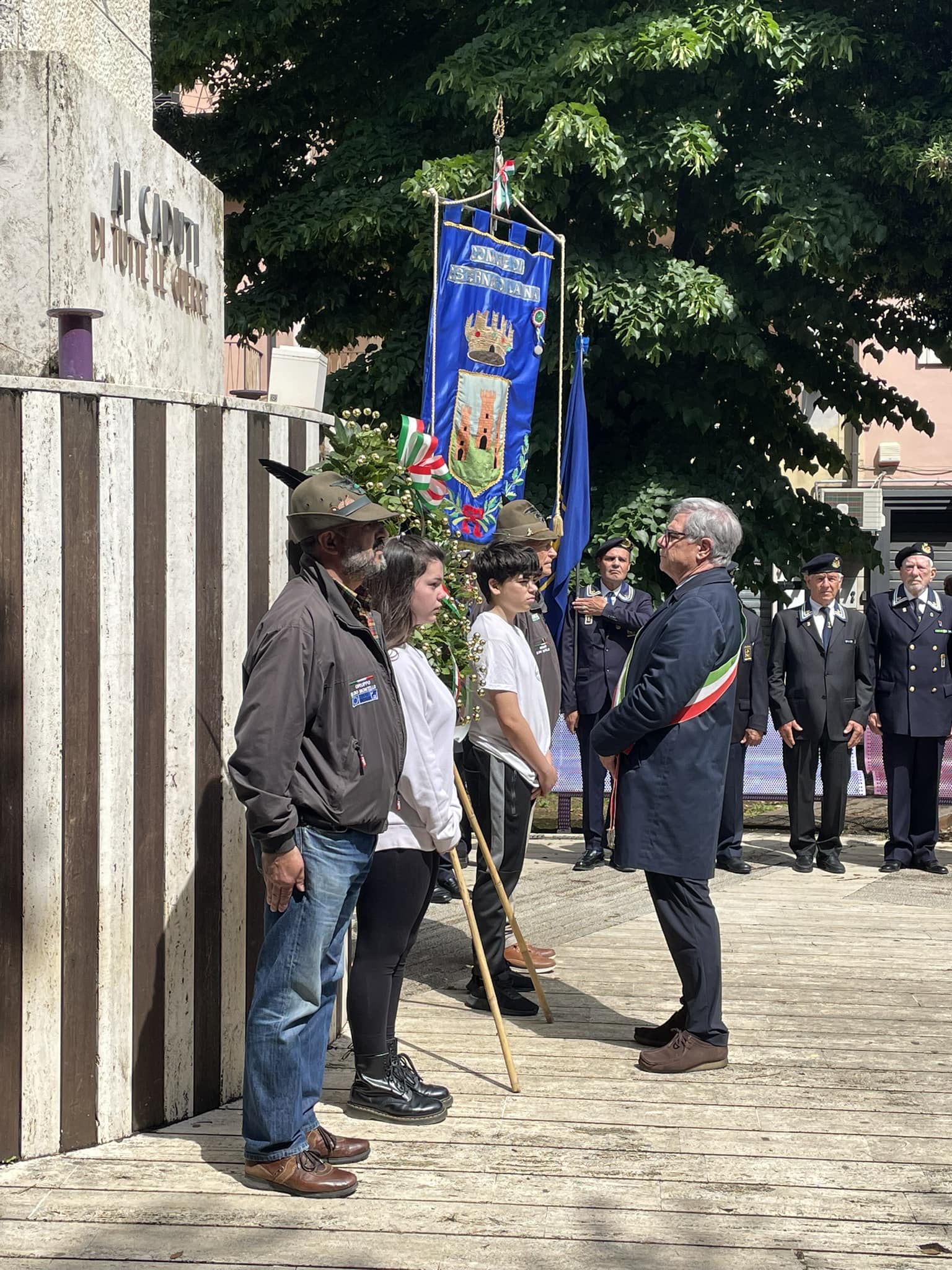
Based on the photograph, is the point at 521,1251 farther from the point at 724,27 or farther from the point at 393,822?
the point at 724,27

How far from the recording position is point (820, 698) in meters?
9.83

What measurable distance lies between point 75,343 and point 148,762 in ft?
4.04

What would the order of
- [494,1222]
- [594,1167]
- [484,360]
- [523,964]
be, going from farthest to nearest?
[484,360] < [523,964] < [594,1167] < [494,1222]

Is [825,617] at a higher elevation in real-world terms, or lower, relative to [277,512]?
lower

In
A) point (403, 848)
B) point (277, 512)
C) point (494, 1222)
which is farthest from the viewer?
point (277, 512)

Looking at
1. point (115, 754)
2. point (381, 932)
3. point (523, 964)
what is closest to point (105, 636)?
point (115, 754)

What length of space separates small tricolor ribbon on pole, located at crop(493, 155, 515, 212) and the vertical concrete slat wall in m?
4.67

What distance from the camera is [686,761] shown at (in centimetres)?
543

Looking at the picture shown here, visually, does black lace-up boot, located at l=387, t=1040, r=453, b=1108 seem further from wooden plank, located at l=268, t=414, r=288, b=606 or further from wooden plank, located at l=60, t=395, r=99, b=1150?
wooden plank, located at l=268, t=414, r=288, b=606

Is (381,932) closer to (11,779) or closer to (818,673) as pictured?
(11,779)

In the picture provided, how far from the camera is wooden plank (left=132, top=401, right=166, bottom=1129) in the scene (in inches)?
180

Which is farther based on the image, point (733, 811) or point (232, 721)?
point (733, 811)

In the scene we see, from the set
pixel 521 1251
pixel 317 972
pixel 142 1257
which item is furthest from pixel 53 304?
pixel 521 1251

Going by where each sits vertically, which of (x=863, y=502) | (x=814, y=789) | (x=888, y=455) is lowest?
(x=814, y=789)
